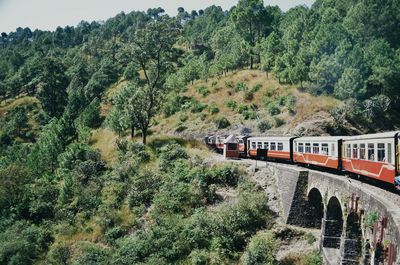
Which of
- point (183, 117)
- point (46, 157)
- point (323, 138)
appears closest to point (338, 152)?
point (323, 138)

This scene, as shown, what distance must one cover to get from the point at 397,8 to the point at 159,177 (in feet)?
146

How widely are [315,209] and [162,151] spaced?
16.7 m

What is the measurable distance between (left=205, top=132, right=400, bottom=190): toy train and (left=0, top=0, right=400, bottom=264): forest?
4.57m

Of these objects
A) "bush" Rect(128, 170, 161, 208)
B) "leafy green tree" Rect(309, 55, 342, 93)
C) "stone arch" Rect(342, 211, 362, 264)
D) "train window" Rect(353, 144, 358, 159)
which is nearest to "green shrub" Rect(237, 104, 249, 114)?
"leafy green tree" Rect(309, 55, 342, 93)

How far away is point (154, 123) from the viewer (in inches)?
2409

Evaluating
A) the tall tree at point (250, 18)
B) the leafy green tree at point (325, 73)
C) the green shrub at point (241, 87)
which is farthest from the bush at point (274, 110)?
the tall tree at point (250, 18)

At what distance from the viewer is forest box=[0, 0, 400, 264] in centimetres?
2898

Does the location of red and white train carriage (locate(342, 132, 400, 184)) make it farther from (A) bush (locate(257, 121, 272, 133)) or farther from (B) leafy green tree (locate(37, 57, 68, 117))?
(B) leafy green tree (locate(37, 57, 68, 117))

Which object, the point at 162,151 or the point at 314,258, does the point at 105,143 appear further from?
the point at 314,258

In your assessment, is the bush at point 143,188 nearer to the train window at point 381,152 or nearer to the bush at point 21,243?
the bush at point 21,243

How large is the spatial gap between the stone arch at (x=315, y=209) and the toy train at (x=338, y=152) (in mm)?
2105

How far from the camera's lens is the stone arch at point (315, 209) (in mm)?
28500

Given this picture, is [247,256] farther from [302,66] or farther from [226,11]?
[226,11]

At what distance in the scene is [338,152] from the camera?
27344mm
